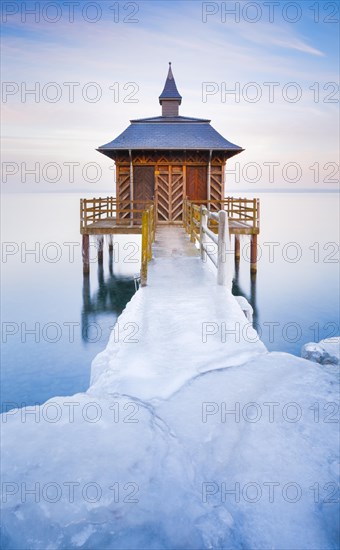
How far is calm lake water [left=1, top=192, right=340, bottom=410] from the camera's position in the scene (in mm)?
12188

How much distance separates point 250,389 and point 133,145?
20231 millimetres

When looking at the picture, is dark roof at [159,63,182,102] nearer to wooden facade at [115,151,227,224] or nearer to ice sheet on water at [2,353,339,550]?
wooden facade at [115,151,227,224]

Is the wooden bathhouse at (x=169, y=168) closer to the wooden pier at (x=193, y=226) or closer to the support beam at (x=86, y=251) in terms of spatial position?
the wooden pier at (x=193, y=226)

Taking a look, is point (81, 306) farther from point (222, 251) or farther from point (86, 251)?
point (222, 251)

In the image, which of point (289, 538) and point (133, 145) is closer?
point (289, 538)

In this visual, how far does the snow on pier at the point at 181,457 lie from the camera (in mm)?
2617

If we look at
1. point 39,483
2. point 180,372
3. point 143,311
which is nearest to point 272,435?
point 180,372

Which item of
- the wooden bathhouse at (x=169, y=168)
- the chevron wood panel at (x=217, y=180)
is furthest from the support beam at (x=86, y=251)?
the chevron wood panel at (x=217, y=180)

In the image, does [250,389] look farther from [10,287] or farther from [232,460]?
[10,287]

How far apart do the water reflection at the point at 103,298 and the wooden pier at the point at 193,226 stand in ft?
5.12

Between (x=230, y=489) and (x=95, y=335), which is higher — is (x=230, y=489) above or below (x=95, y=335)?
above

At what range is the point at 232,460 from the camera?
3.21m

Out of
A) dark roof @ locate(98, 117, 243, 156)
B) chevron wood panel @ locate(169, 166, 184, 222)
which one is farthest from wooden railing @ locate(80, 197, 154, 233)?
dark roof @ locate(98, 117, 243, 156)

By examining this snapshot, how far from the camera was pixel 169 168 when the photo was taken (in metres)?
23.7
